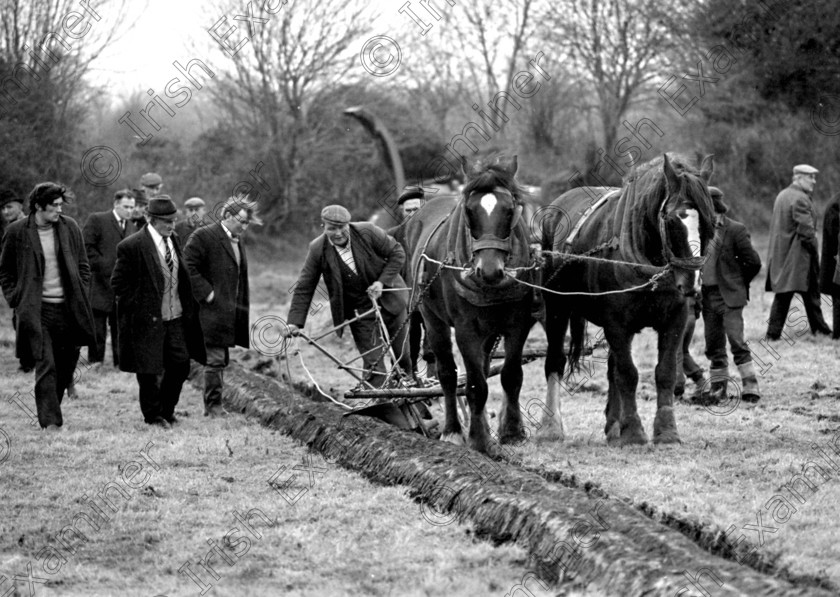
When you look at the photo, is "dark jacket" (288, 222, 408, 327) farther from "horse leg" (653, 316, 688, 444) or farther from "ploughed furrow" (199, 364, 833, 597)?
"horse leg" (653, 316, 688, 444)

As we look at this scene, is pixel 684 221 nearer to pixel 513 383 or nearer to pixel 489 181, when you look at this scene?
pixel 489 181

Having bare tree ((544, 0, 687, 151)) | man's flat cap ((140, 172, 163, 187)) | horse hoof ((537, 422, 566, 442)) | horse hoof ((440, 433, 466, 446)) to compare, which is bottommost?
horse hoof ((440, 433, 466, 446))

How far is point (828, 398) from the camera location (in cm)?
1119

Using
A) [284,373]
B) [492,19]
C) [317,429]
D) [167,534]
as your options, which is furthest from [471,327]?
[492,19]

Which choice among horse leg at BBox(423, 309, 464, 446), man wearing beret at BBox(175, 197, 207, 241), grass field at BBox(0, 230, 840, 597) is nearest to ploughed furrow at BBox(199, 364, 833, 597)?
grass field at BBox(0, 230, 840, 597)

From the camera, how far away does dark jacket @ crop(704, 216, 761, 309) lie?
38.1 feet

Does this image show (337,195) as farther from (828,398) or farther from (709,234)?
(709,234)

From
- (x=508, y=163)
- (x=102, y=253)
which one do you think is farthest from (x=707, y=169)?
(x=102, y=253)

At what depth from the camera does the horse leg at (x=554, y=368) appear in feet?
31.3

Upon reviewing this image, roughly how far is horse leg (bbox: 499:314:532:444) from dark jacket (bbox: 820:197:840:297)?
6.87 m

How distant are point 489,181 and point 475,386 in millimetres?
1486

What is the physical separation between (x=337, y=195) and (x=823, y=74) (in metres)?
15.8

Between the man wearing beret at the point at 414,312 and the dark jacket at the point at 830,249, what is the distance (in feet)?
17.4

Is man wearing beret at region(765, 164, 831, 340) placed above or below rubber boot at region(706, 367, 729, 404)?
above
